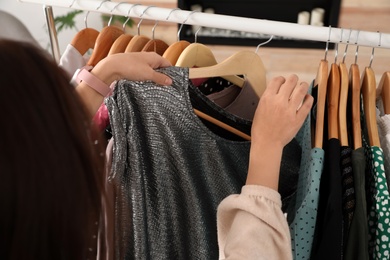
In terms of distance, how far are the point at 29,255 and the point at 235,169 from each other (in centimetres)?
40

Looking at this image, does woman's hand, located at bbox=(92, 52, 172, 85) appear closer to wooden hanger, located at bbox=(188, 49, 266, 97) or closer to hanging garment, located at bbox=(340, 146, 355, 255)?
wooden hanger, located at bbox=(188, 49, 266, 97)

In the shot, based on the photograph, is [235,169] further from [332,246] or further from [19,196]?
[19,196]

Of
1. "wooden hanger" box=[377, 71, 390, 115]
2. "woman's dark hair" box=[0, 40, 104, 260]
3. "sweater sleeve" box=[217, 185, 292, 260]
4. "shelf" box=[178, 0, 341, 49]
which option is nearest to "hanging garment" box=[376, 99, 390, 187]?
"wooden hanger" box=[377, 71, 390, 115]

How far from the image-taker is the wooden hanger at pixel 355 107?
0.68 metres

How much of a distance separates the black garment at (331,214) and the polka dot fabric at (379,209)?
55 mm

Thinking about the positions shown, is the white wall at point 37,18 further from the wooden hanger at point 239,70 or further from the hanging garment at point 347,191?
the hanging garment at point 347,191

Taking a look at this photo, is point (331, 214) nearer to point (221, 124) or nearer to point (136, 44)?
point (221, 124)

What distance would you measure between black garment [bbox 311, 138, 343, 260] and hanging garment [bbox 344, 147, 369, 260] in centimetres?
2

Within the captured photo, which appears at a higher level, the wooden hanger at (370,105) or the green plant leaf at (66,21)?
the green plant leaf at (66,21)

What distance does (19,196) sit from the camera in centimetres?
42

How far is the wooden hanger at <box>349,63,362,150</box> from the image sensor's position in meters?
0.68

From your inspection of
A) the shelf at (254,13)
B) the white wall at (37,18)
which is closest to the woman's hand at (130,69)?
the shelf at (254,13)

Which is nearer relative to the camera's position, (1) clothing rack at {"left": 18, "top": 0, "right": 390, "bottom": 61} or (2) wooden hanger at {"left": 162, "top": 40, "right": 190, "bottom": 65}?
(1) clothing rack at {"left": 18, "top": 0, "right": 390, "bottom": 61}

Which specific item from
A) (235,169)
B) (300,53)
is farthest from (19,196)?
(300,53)
